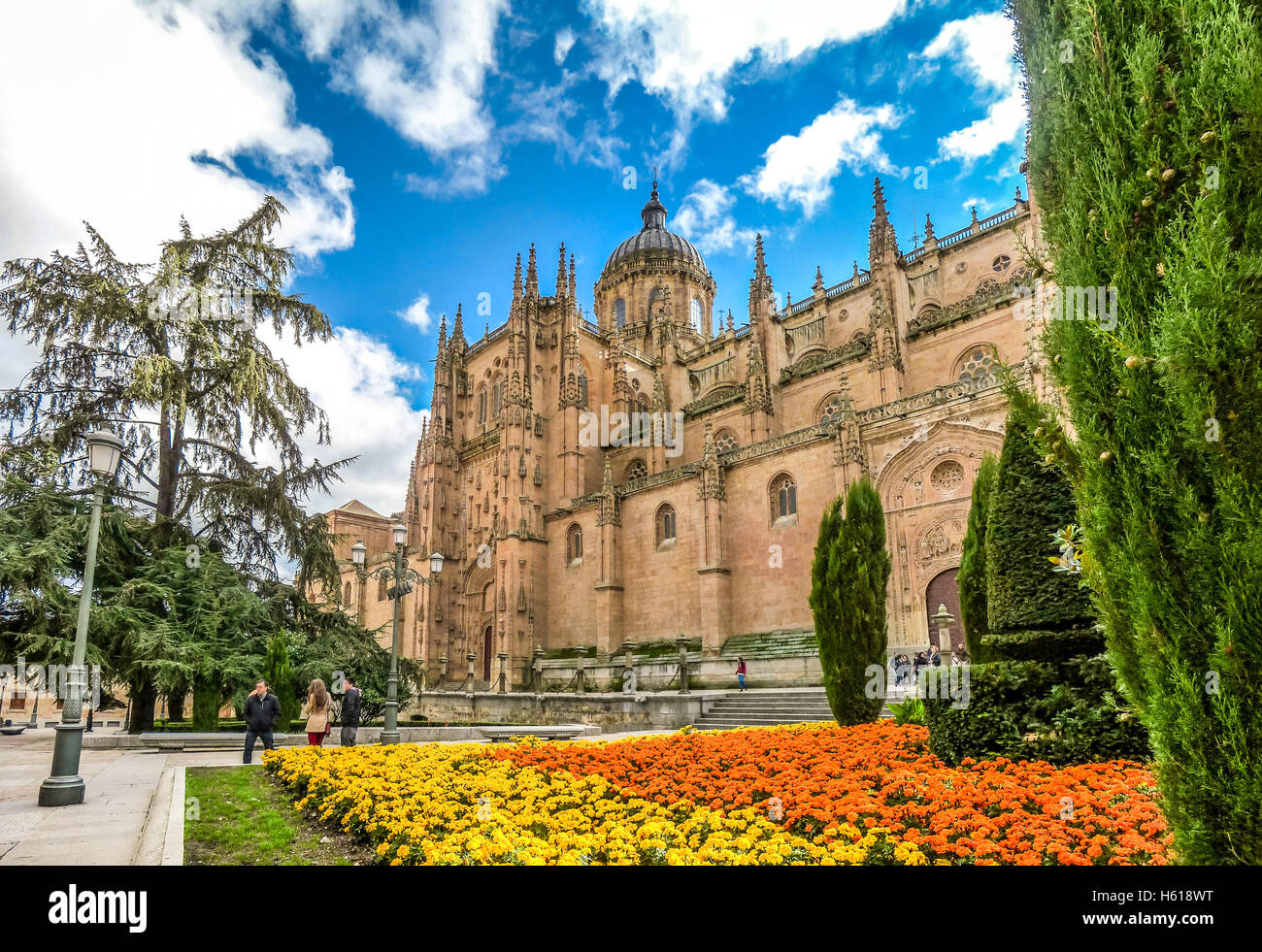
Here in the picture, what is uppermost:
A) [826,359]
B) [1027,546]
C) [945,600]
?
[826,359]

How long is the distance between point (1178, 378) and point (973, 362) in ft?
83.5

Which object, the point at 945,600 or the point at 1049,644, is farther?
the point at 945,600

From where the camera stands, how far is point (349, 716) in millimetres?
13867

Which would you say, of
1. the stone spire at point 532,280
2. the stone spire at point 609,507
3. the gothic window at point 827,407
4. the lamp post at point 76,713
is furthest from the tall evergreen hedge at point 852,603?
the stone spire at point 532,280

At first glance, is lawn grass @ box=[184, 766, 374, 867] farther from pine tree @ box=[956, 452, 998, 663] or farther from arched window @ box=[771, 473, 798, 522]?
arched window @ box=[771, 473, 798, 522]

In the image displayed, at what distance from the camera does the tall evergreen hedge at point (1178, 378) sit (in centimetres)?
279

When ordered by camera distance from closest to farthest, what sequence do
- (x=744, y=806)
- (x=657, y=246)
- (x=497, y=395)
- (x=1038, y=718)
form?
(x=744, y=806) → (x=1038, y=718) → (x=497, y=395) → (x=657, y=246)

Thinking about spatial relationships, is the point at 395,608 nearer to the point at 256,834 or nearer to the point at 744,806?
the point at 256,834

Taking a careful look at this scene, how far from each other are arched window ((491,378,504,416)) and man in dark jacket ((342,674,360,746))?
2798 centimetres

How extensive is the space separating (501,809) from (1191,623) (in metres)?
5.49

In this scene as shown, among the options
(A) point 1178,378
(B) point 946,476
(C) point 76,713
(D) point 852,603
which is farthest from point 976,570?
(B) point 946,476
